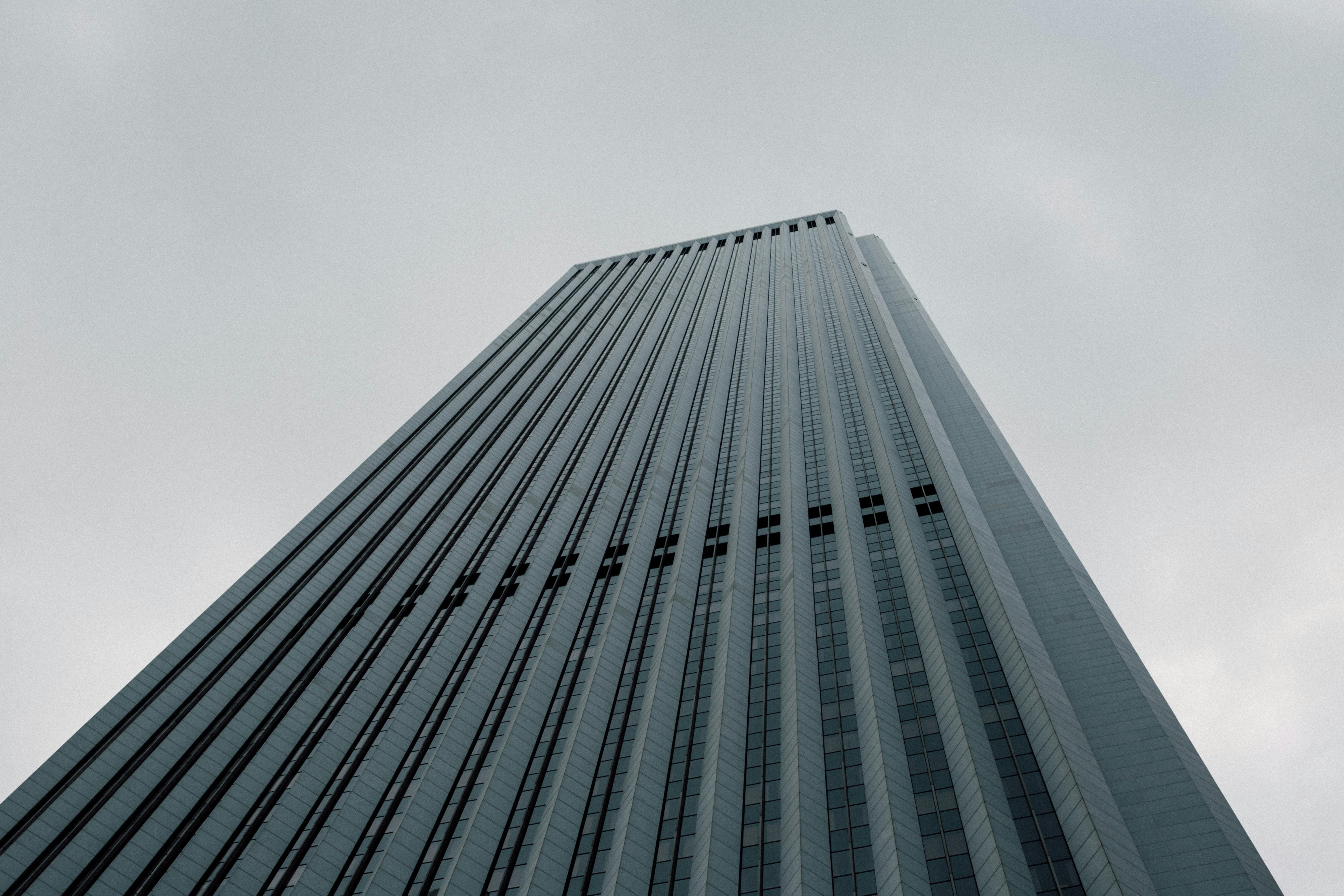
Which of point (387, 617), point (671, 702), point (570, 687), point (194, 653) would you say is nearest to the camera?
point (671, 702)

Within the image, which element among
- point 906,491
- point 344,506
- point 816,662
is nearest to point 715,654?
point 816,662

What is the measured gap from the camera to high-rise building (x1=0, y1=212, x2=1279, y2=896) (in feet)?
132

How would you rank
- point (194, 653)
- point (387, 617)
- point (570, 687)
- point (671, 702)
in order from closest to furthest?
point (671, 702), point (570, 687), point (194, 653), point (387, 617)

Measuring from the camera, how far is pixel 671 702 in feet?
173

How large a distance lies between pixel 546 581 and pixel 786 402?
3645 centimetres

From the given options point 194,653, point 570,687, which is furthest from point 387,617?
point 570,687

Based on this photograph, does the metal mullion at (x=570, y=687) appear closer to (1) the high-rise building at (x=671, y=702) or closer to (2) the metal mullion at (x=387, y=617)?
(1) the high-rise building at (x=671, y=702)

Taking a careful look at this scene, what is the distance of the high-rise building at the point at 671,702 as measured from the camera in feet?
132

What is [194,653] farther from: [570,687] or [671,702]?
[671,702]

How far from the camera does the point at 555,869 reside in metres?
41.4

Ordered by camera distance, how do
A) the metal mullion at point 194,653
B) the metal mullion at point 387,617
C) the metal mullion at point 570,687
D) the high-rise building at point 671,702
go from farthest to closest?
1. the metal mullion at point 194,653
2. the metal mullion at point 387,617
3. the metal mullion at point 570,687
4. the high-rise building at point 671,702

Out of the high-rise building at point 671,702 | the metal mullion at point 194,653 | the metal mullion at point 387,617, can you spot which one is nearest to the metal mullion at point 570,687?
the high-rise building at point 671,702

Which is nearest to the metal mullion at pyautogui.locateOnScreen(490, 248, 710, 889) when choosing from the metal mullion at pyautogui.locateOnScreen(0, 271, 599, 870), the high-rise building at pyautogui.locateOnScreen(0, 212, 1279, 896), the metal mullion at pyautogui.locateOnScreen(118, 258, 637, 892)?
the high-rise building at pyautogui.locateOnScreen(0, 212, 1279, 896)

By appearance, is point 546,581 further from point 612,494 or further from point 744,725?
point 744,725
